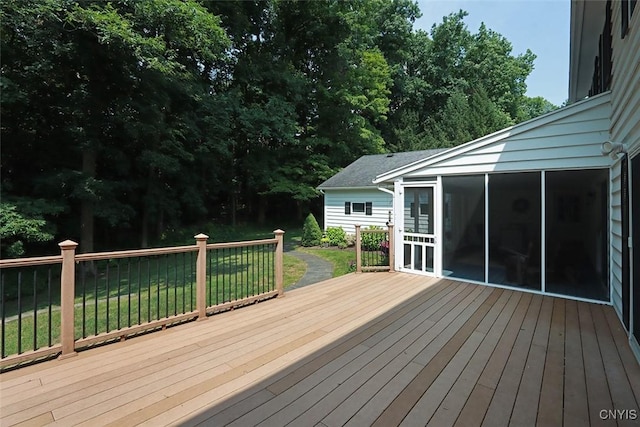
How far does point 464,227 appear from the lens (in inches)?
223

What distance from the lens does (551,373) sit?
2551mm

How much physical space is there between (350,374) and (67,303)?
8.84 ft

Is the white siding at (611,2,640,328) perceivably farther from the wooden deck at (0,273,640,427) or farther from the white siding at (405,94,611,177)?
the wooden deck at (0,273,640,427)

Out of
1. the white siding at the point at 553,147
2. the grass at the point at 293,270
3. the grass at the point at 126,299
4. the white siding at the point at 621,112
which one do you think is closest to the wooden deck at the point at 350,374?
the grass at the point at 126,299

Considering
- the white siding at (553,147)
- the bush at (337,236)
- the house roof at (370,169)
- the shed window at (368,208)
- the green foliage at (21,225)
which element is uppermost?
the house roof at (370,169)

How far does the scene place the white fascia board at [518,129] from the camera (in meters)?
4.30

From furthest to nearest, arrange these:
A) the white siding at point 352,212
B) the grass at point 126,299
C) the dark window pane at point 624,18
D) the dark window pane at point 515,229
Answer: the white siding at point 352,212, the dark window pane at point 515,229, the grass at point 126,299, the dark window pane at point 624,18

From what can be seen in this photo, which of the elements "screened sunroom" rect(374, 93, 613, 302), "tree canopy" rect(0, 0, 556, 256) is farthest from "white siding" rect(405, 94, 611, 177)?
"tree canopy" rect(0, 0, 556, 256)

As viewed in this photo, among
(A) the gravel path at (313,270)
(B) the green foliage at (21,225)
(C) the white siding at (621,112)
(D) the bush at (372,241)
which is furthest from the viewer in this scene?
(D) the bush at (372,241)

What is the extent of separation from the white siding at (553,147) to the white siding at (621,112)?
1.11ft

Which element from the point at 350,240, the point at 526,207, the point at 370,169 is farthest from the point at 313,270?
the point at 370,169

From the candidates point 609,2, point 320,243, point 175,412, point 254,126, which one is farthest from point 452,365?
point 254,126

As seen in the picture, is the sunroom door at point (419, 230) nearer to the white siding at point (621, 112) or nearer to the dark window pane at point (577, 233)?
the dark window pane at point (577, 233)

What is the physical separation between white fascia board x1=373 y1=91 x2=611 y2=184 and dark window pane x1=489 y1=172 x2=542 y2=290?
652 millimetres
